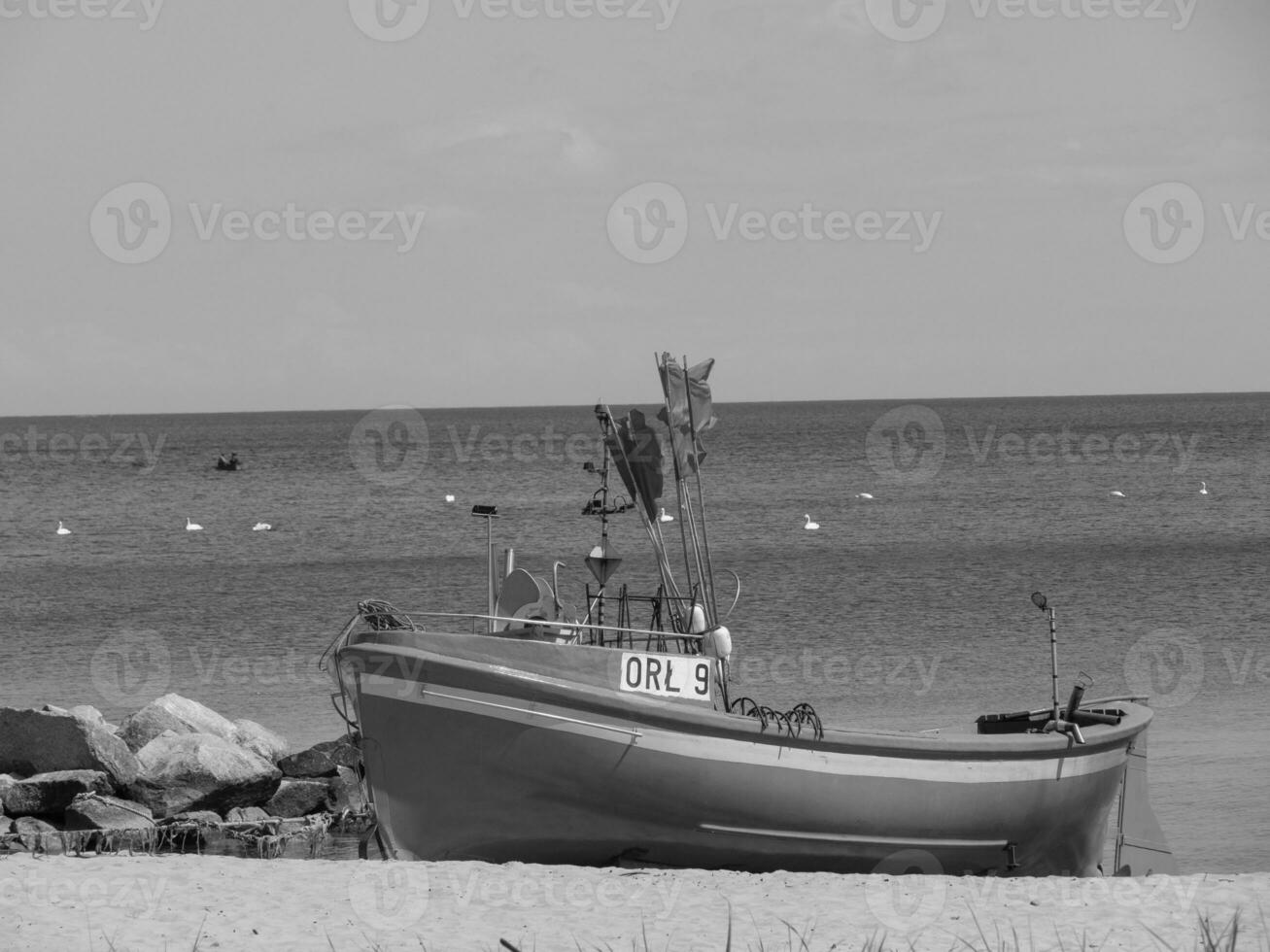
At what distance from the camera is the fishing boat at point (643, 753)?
37.4 feet

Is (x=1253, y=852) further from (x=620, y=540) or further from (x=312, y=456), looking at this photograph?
(x=312, y=456)

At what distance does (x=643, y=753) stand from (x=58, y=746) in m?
8.42

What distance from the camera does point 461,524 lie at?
57.4 m

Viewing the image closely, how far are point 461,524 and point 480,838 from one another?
45.7 meters

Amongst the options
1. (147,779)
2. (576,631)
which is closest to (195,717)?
(147,779)

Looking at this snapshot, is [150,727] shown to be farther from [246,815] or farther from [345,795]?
[345,795]

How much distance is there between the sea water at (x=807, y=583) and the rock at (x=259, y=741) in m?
2.22

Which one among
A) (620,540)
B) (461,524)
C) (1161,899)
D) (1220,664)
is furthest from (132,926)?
(461,524)

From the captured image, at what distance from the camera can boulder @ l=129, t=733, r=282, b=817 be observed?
1622 centimetres

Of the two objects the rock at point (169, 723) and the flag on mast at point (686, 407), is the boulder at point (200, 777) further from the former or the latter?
the flag on mast at point (686, 407)

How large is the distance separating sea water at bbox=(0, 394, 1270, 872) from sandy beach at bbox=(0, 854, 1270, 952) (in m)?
4.37

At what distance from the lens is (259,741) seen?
1816cm

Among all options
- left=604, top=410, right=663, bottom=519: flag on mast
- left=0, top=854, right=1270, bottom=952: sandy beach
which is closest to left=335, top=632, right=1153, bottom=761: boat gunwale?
left=0, top=854, right=1270, bottom=952: sandy beach

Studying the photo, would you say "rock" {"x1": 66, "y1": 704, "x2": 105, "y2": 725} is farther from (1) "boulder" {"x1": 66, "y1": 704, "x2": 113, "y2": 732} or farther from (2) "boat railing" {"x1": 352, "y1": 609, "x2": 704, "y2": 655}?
(2) "boat railing" {"x1": 352, "y1": 609, "x2": 704, "y2": 655}
